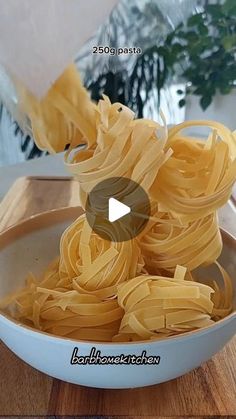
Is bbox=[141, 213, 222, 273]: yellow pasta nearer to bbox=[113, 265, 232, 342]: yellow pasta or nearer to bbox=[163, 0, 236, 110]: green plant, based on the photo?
bbox=[113, 265, 232, 342]: yellow pasta

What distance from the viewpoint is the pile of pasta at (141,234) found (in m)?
0.39

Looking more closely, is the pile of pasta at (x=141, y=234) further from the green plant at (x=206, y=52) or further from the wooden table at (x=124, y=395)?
the green plant at (x=206, y=52)

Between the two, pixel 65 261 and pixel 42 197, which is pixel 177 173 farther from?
pixel 42 197

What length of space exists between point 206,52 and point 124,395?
62 centimetres

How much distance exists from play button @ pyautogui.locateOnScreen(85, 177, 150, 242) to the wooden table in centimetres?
13

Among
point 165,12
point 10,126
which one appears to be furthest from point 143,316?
point 165,12

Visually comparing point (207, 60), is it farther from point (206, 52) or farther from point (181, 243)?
point (181, 243)

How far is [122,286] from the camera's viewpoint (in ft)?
1.38

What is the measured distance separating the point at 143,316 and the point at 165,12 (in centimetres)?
42

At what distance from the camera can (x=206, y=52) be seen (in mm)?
851

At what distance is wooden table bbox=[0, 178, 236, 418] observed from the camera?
15.3 inches

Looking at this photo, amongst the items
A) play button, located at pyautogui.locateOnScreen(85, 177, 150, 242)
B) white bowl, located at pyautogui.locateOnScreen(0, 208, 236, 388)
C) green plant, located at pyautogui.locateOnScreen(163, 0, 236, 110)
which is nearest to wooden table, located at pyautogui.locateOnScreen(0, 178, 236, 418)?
white bowl, located at pyautogui.locateOnScreen(0, 208, 236, 388)

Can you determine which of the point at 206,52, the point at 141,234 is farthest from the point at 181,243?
the point at 206,52

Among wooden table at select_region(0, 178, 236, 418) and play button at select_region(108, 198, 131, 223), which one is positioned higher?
play button at select_region(108, 198, 131, 223)
